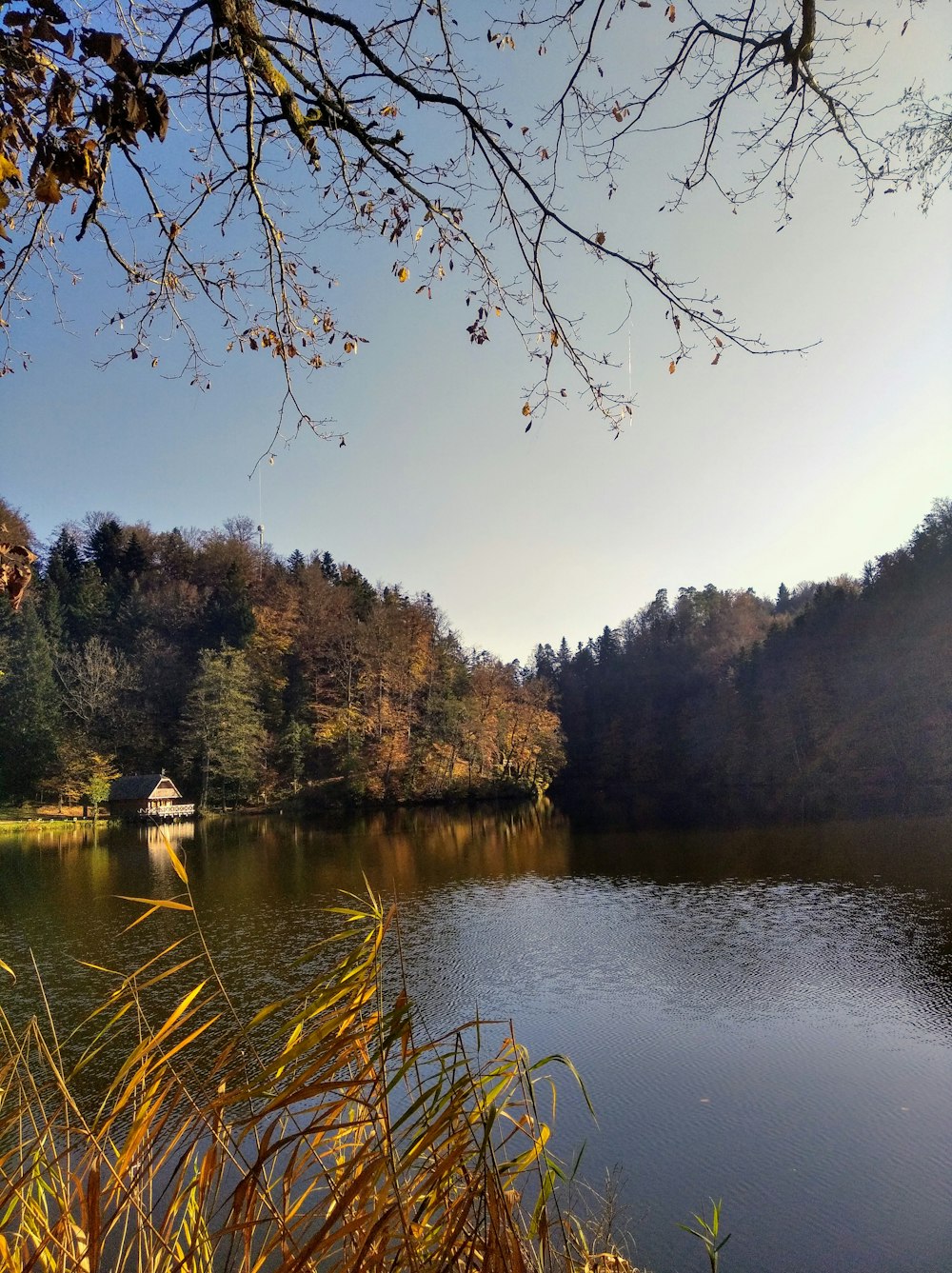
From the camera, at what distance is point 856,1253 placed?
461cm

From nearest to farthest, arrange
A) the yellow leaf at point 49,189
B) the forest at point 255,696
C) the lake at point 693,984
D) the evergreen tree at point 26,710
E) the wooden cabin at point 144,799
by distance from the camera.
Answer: the yellow leaf at point 49,189
the lake at point 693,984
the wooden cabin at point 144,799
the evergreen tree at point 26,710
the forest at point 255,696

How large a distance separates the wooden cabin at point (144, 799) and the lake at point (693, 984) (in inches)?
559

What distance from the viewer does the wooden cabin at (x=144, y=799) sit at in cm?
3638

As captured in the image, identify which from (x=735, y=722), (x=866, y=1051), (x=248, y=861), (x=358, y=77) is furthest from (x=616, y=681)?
(x=358, y=77)

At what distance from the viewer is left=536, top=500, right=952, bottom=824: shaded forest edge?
115 feet

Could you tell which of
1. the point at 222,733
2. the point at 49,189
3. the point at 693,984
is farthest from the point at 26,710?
the point at 49,189

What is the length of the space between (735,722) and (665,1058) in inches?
1656

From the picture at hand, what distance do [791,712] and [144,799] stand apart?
109 feet

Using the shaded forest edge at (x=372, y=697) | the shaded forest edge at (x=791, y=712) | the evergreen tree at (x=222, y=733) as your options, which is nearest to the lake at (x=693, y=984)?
the shaded forest edge at (x=791, y=712)

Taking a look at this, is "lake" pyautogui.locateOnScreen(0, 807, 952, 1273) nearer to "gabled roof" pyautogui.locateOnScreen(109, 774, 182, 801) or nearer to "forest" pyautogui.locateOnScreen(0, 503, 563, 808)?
"gabled roof" pyautogui.locateOnScreen(109, 774, 182, 801)

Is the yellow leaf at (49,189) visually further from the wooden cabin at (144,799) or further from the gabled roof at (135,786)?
the gabled roof at (135,786)

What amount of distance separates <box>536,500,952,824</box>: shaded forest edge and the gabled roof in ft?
65.6

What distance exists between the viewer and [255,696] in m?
43.4

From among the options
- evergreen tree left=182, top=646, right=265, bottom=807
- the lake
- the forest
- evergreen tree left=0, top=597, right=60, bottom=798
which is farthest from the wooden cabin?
the lake
